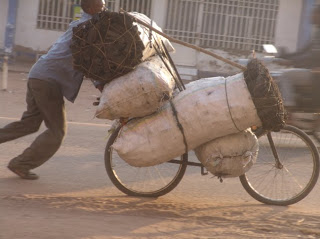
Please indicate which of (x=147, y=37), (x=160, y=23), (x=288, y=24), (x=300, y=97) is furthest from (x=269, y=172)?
(x=288, y=24)

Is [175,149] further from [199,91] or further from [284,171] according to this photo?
[284,171]

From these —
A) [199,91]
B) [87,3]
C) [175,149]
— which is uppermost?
[87,3]

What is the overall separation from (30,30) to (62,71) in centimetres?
1307

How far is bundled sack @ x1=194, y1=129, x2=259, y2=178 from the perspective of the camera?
5.63 m

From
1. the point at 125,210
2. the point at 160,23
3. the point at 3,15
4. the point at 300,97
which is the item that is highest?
the point at 160,23

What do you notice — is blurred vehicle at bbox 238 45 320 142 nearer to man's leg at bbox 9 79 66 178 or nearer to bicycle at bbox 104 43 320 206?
bicycle at bbox 104 43 320 206

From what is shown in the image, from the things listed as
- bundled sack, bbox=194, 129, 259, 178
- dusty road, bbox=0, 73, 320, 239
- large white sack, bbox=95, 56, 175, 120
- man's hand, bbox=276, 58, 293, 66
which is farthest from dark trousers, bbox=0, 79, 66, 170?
man's hand, bbox=276, 58, 293, 66

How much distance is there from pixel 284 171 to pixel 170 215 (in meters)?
1.26

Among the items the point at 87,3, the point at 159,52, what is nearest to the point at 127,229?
the point at 159,52

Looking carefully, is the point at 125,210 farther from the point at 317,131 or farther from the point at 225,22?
the point at 225,22

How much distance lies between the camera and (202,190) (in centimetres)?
672

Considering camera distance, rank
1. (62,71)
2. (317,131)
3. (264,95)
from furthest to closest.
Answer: (317,131), (62,71), (264,95)

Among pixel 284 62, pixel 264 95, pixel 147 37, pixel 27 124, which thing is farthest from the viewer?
pixel 284 62

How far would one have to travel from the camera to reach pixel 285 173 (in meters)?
6.21
